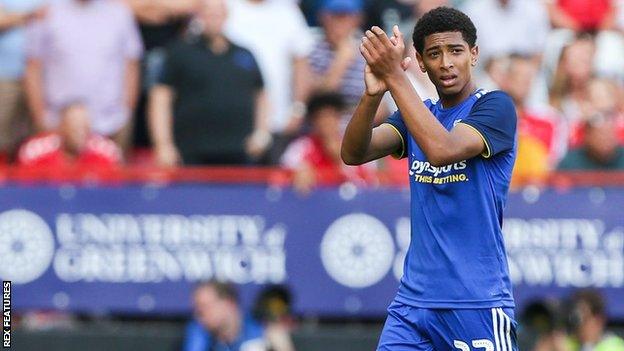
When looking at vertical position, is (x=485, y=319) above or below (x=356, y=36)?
below

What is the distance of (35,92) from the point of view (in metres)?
11.4

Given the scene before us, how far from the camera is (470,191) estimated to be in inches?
229

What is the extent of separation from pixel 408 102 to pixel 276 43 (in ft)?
21.1

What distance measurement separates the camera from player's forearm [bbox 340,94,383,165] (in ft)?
18.6

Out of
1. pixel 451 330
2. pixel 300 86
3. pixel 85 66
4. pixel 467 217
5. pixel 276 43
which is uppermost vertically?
pixel 276 43

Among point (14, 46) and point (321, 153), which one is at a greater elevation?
point (14, 46)

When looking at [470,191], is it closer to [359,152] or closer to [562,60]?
[359,152]

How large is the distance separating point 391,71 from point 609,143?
5762mm

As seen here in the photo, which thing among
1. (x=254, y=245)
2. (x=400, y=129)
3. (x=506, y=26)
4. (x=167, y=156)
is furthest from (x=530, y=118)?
(x=400, y=129)

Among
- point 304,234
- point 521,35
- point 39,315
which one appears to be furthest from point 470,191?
point 521,35

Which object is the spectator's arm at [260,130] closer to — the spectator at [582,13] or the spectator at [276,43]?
the spectator at [276,43]

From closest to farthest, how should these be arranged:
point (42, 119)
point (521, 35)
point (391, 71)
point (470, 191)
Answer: point (391, 71) < point (470, 191) < point (42, 119) < point (521, 35)

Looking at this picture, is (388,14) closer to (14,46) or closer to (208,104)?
(208,104)

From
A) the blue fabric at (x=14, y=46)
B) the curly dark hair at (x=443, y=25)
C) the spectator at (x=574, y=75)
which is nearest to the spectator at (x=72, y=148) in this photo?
the blue fabric at (x=14, y=46)
